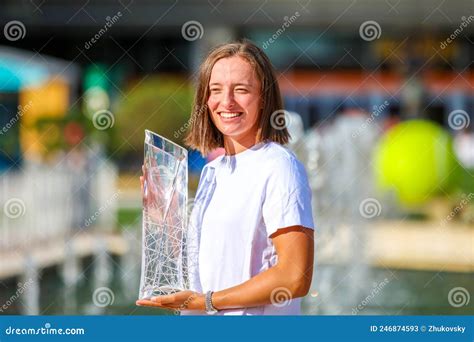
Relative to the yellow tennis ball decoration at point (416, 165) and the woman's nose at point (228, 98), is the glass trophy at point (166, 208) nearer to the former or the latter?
the woman's nose at point (228, 98)

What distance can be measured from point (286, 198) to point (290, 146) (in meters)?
3.63

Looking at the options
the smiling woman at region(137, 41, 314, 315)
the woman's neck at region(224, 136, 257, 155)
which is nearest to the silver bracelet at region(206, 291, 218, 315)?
the smiling woman at region(137, 41, 314, 315)

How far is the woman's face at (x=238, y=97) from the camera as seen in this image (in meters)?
2.67

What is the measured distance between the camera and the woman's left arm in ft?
8.22

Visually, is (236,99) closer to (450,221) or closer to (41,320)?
(41,320)

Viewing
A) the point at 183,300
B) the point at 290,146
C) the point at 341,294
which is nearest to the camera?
the point at 183,300

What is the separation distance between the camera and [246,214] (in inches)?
101

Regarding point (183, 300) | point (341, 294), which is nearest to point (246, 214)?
point (183, 300)

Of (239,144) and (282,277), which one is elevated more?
(239,144)

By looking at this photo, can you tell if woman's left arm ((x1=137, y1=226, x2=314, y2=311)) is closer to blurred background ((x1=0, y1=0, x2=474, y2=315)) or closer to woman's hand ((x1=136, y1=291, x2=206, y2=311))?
woman's hand ((x1=136, y1=291, x2=206, y2=311))

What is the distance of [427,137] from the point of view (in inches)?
479

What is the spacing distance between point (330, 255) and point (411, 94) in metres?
14.1

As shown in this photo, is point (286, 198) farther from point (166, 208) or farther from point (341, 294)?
point (341, 294)

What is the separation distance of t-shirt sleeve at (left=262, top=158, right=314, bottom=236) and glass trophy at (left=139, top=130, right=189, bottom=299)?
0.87 ft
